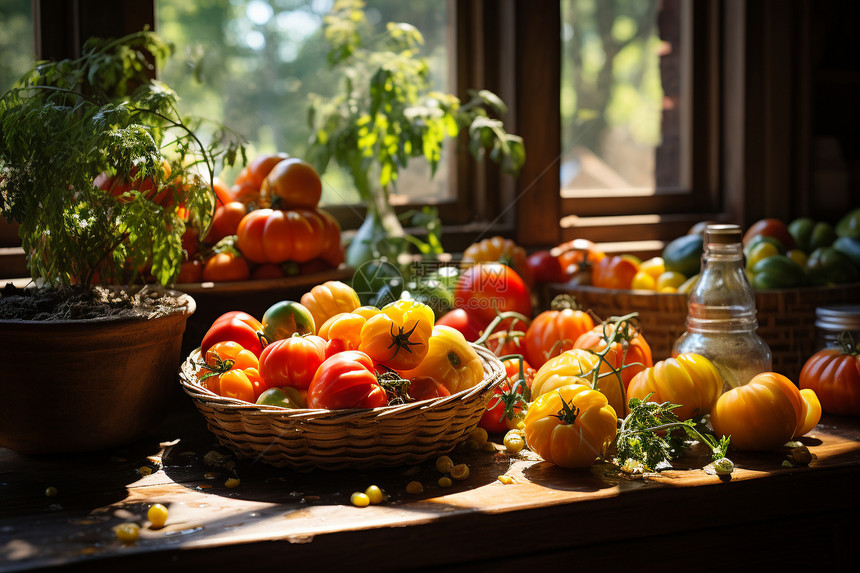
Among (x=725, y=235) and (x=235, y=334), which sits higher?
(x=725, y=235)

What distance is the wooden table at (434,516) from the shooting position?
0.90 metres

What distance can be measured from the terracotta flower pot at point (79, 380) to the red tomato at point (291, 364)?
171mm

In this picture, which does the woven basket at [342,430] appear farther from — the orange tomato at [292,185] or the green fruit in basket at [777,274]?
the green fruit in basket at [777,274]

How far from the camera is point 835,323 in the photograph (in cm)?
160

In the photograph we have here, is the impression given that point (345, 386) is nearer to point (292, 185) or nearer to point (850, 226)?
point (292, 185)

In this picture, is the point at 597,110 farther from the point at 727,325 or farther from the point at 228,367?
the point at 228,367

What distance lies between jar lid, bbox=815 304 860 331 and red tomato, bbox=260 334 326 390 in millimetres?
1086

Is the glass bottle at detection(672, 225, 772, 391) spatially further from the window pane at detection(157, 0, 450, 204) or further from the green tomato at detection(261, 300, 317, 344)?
the window pane at detection(157, 0, 450, 204)

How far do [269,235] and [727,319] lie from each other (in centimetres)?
83

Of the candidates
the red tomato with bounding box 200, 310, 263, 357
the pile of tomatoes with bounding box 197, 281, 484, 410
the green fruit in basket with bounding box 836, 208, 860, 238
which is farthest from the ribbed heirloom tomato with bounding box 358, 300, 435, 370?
the green fruit in basket with bounding box 836, 208, 860, 238

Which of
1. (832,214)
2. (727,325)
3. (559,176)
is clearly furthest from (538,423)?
(832,214)

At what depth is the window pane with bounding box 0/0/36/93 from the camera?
1.72m

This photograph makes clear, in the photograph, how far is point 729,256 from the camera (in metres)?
1.34

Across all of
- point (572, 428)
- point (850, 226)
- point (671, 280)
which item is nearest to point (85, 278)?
point (572, 428)
